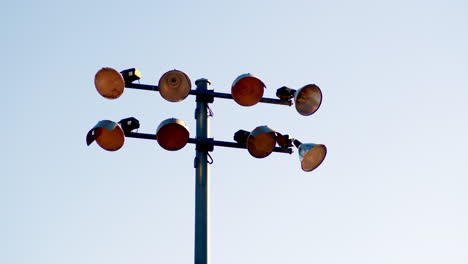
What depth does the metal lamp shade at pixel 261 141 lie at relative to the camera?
23.9ft

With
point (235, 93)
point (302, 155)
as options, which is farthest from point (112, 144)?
point (302, 155)

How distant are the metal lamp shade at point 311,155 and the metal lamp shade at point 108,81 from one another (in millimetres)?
1833

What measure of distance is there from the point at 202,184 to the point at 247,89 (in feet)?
3.39

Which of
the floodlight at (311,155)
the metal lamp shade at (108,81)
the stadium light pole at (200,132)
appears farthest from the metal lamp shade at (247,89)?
the metal lamp shade at (108,81)

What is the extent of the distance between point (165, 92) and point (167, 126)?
0.40m

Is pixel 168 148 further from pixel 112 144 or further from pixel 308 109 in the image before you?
pixel 308 109

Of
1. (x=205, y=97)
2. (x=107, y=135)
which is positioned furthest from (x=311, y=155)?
(x=107, y=135)

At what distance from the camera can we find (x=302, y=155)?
750 centimetres

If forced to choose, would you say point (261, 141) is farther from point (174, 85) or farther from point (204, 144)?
point (174, 85)

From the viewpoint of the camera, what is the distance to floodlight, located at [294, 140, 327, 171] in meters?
7.49

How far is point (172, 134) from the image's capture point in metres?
7.13

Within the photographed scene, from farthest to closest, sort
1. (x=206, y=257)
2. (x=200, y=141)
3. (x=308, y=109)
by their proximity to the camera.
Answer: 1. (x=308, y=109)
2. (x=200, y=141)
3. (x=206, y=257)

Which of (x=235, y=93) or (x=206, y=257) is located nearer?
(x=206, y=257)

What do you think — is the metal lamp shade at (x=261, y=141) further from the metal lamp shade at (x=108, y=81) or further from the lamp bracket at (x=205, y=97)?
the metal lamp shade at (x=108, y=81)
